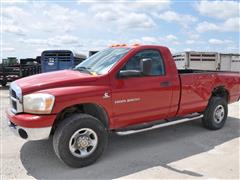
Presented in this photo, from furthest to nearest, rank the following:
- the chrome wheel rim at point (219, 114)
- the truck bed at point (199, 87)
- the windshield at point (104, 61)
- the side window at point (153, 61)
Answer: the chrome wheel rim at point (219, 114), the truck bed at point (199, 87), the side window at point (153, 61), the windshield at point (104, 61)

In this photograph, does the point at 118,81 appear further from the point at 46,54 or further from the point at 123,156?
the point at 46,54

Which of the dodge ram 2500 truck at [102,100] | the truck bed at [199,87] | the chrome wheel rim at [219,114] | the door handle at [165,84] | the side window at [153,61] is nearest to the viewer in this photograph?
the dodge ram 2500 truck at [102,100]

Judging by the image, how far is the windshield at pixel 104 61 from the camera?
4.81 meters

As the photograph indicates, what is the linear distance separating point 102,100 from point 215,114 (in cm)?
326

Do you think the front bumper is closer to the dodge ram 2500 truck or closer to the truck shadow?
the dodge ram 2500 truck

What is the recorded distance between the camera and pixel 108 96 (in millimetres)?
4508

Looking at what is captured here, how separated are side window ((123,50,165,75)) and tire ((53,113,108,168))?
1172mm

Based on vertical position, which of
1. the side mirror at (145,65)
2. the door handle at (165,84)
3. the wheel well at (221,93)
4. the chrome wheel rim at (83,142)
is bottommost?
the chrome wheel rim at (83,142)

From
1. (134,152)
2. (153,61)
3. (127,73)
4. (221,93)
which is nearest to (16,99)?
(127,73)

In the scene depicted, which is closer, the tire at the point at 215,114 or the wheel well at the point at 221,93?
the tire at the point at 215,114

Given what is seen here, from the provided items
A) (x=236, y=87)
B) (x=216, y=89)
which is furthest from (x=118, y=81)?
(x=236, y=87)

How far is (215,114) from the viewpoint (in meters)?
6.46

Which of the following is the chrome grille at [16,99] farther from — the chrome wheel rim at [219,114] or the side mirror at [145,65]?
the chrome wheel rim at [219,114]

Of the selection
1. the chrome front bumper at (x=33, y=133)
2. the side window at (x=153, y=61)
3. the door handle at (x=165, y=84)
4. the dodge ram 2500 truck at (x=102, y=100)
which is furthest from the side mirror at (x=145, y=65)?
the chrome front bumper at (x=33, y=133)
